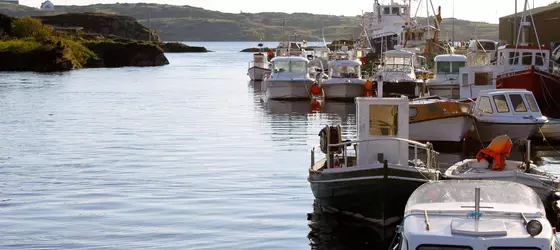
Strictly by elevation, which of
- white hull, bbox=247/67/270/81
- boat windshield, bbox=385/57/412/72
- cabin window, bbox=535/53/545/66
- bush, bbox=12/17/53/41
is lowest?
white hull, bbox=247/67/270/81

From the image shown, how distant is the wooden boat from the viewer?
36.3 m

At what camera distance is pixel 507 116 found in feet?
119

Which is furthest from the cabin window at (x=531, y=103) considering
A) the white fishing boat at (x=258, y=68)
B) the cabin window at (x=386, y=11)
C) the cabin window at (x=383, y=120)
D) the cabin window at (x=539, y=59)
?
the cabin window at (x=386, y=11)

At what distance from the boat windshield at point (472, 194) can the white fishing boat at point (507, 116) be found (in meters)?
19.8

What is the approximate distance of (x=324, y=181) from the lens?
22.7m

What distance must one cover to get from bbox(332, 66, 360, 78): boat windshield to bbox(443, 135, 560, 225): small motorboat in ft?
126

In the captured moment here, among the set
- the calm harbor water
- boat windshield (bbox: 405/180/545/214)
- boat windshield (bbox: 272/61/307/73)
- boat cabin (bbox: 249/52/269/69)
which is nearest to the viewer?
boat windshield (bbox: 405/180/545/214)

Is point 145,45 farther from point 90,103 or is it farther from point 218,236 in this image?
point 218,236

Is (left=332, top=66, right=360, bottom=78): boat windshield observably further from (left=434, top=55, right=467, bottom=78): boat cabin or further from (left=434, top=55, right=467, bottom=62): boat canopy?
(left=434, top=55, right=467, bottom=62): boat canopy

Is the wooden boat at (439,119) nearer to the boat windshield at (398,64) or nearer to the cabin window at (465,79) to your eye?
the cabin window at (465,79)

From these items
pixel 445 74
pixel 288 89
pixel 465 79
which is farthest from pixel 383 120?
pixel 288 89

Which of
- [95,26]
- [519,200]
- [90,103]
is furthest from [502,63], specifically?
[95,26]

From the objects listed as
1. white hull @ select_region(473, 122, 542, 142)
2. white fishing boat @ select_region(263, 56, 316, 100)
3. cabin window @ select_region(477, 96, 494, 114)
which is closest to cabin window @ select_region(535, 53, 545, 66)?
cabin window @ select_region(477, 96, 494, 114)

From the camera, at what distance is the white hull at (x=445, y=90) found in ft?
176
